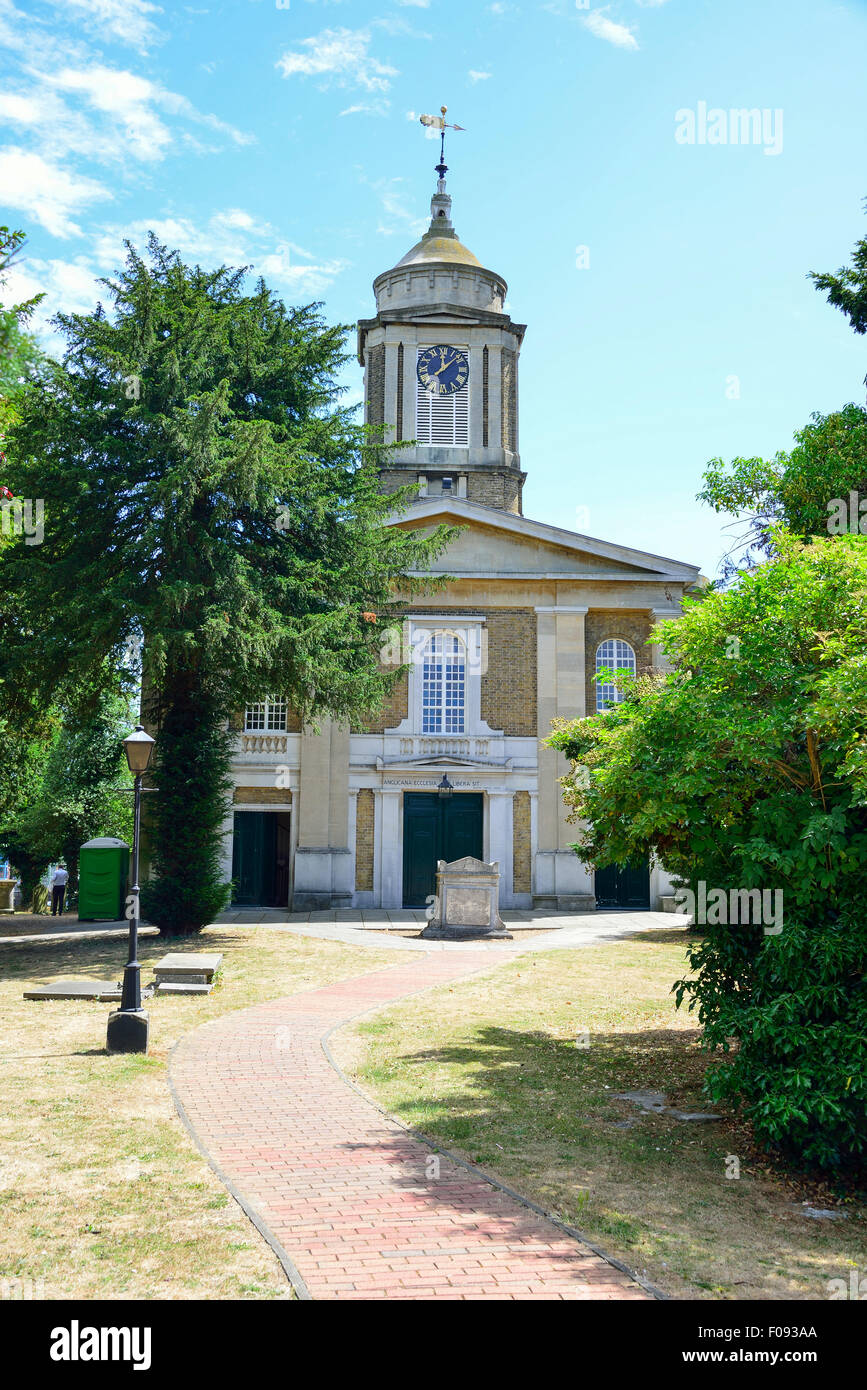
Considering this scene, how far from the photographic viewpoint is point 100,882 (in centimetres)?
2506

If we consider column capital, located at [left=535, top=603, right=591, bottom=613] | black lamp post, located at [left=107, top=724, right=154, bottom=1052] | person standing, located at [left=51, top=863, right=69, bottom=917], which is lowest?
person standing, located at [left=51, top=863, right=69, bottom=917]

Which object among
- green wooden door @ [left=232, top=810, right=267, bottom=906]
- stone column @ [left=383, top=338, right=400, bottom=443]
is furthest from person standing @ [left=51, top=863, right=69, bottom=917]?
stone column @ [left=383, top=338, right=400, bottom=443]

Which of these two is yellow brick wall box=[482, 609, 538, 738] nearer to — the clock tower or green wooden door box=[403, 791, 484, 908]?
green wooden door box=[403, 791, 484, 908]

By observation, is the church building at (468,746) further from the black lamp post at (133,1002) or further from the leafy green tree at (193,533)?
the black lamp post at (133,1002)

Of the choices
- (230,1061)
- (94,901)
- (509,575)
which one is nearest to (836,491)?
(230,1061)

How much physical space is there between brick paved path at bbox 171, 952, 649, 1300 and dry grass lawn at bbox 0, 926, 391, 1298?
0.23m

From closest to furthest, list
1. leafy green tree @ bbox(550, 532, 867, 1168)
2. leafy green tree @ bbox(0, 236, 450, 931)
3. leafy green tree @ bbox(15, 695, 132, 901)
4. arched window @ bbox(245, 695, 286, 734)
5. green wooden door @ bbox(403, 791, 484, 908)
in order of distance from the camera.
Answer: leafy green tree @ bbox(550, 532, 867, 1168) < leafy green tree @ bbox(0, 236, 450, 931) < green wooden door @ bbox(403, 791, 484, 908) < arched window @ bbox(245, 695, 286, 734) < leafy green tree @ bbox(15, 695, 132, 901)

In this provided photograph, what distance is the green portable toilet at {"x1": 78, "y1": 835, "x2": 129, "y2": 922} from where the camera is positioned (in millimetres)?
25047

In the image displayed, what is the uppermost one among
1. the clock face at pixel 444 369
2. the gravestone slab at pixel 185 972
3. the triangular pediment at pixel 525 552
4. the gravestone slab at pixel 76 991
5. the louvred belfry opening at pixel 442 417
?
the clock face at pixel 444 369

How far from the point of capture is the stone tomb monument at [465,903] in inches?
883

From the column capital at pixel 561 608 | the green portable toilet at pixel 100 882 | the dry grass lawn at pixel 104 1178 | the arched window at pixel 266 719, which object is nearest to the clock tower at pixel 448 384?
the column capital at pixel 561 608

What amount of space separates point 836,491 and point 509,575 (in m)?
15.7

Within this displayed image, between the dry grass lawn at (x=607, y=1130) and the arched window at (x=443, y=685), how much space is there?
1387cm
